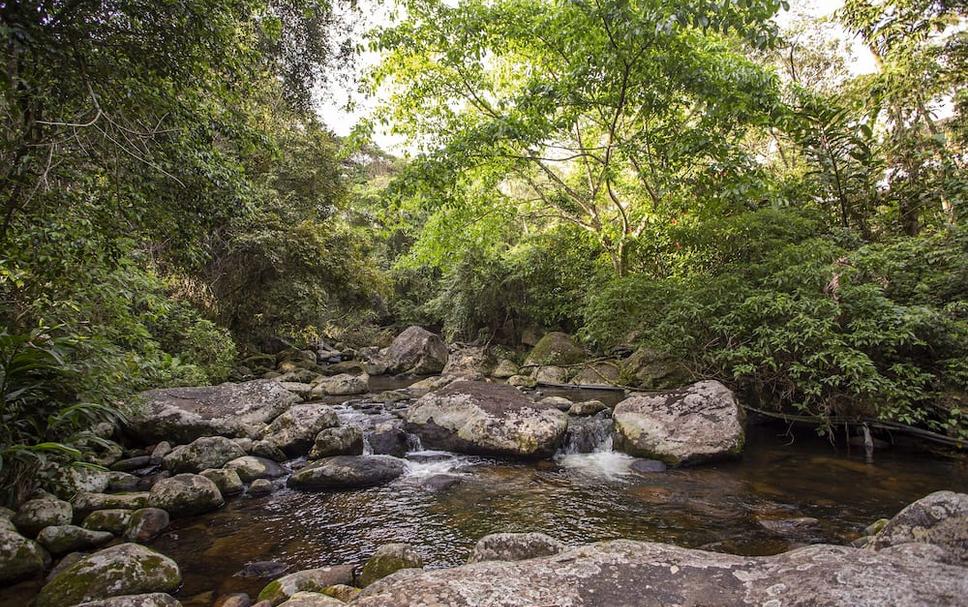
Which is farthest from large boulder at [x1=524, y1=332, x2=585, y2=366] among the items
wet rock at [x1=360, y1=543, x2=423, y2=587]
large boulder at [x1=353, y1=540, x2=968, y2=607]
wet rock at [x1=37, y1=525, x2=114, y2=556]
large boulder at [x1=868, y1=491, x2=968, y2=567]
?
large boulder at [x1=353, y1=540, x2=968, y2=607]

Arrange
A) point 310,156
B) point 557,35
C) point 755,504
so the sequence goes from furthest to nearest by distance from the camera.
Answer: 1. point 310,156
2. point 557,35
3. point 755,504

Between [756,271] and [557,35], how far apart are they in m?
5.70

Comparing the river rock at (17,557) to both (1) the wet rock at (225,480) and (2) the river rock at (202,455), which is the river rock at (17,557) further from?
(2) the river rock at (202,455)

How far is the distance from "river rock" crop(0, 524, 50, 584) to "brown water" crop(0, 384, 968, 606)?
17 cm

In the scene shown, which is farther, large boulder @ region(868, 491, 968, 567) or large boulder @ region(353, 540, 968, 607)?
large boulder @ region(868, 491, 968, 567)

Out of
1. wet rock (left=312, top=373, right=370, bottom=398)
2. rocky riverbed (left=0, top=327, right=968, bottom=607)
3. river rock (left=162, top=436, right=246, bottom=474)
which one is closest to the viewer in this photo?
rocky riverbed (left=0, top=327, right=968, bottom=607)

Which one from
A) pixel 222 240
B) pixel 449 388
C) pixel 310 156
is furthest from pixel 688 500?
pixel 310 156

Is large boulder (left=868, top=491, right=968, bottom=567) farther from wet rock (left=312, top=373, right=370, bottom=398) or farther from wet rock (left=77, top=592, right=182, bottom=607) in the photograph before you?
wet rock (left=312, top=373, right=370, bottom=398)

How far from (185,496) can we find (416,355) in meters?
12.1

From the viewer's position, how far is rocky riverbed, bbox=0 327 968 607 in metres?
2.22

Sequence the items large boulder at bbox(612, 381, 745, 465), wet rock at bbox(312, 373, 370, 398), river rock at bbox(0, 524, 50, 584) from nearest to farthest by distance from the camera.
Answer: river rock at bbox(0, 524, 50, 584)
large boulder at bbox(612, 381, 745, 465)
wet rock at bbox(312, 373, 370, 398)

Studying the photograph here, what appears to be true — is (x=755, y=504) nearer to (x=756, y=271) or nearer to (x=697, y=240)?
(x=756, y=271)

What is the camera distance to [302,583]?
11.5 feet

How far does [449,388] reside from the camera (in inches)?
331
